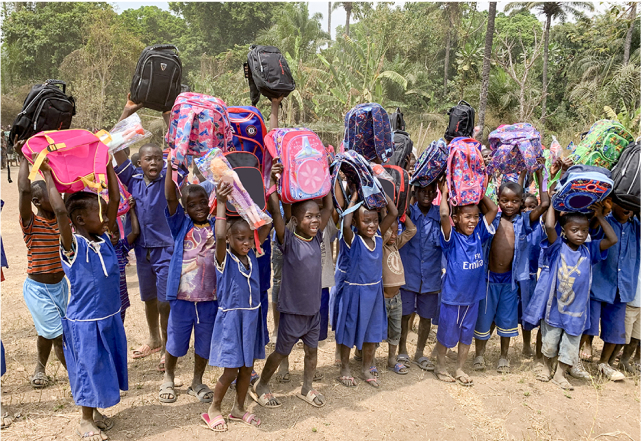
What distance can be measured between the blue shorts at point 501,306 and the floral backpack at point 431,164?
1.15 m

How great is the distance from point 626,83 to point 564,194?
16615 mm

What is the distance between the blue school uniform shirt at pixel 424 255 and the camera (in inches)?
177

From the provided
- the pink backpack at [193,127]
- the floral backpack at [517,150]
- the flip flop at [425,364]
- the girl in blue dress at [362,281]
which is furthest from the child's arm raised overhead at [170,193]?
the floral backpack at [517,150]

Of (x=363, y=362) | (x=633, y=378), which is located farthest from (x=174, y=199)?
(x=633, y=378)

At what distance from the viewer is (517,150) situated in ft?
14.9

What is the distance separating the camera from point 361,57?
1906 cm

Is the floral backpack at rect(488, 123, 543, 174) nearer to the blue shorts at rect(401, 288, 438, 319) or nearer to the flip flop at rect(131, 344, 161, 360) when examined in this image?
the blue shorts at rect(401, 288, 438, 319)

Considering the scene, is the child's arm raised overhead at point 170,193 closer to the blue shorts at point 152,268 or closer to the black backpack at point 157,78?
the black backpack at point 157,78

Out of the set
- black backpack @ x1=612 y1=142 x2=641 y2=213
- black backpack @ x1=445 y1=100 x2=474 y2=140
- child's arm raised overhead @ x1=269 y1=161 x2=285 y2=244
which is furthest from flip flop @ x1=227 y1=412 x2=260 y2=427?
black backpack @ x1=612 y1=142 x2=641 y2=213

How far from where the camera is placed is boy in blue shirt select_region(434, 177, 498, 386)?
167 inches

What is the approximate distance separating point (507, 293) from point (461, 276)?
0.70m

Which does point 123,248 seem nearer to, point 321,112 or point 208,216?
point 208,216

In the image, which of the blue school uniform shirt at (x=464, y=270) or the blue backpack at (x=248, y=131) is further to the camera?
the blue school uniform shirt at (x=464, y=270)

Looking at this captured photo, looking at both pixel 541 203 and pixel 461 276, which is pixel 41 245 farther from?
pixel 541 203
